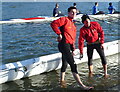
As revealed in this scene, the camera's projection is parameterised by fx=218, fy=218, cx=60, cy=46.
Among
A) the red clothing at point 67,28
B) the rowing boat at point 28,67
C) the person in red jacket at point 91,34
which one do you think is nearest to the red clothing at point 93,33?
the person in red jacket at point 91,34

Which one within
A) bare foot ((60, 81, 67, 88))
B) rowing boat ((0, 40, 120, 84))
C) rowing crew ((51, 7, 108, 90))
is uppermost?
rowing crew ((51, 7, 108, 90))

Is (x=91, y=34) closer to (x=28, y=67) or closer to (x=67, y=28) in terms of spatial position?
(x=67, y=28)

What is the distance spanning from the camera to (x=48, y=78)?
671 cm

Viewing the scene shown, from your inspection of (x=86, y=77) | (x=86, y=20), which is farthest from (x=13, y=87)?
(x=86, y=20)

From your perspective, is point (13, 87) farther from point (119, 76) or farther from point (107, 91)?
point (119, 76)

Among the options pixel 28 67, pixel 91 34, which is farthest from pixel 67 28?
pixel 28 67

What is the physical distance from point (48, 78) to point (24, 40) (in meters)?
6.08

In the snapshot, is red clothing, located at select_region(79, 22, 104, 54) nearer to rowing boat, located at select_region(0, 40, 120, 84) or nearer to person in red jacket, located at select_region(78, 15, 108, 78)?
person in red jacket, located at select_region(78, 15, 108, 78)

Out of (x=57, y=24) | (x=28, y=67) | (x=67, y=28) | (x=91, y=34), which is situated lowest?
(x=28, y=67)

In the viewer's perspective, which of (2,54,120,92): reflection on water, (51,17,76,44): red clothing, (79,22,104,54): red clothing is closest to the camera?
(51,17,76,44): red clothing

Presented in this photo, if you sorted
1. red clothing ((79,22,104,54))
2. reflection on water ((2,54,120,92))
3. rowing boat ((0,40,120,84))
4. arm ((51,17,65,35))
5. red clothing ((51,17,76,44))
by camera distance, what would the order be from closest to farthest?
1. arm ((51,17,65,35))
2. red clothing ((51,17,76,44))
3. reflection on water ((2,54,120,92))
4. red clothing ((79,22,104,54))
5. rowing boat ((0,40,120,84))

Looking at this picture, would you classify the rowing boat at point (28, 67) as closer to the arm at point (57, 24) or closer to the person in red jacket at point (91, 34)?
the person in red jacket at point (91, 34)

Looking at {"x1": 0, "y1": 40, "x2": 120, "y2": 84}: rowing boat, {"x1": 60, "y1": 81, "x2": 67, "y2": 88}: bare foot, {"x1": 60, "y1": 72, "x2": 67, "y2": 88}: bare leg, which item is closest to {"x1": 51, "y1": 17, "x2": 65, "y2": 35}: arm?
{"x1": 60, "y1": 72, "x2": 67, "y2": 88}: bare leg

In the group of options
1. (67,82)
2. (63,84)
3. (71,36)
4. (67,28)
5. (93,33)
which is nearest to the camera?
(67,28)
